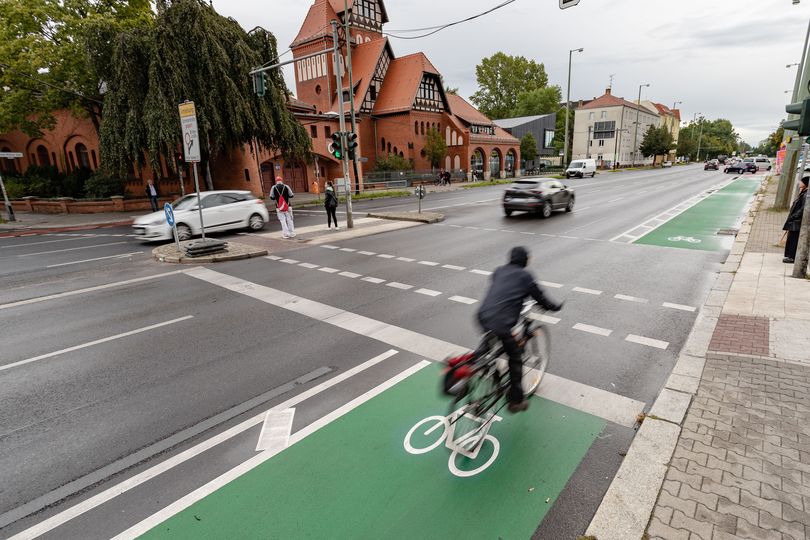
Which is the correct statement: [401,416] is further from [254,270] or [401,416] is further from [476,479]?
[254,270]

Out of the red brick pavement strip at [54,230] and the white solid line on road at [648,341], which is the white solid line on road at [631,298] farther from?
the red brick pavement strip at [54,230]

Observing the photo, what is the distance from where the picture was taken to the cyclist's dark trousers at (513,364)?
367 centimetres

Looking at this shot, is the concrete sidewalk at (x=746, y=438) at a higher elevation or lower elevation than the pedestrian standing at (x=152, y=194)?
lower

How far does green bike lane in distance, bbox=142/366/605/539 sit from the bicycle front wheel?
37cm

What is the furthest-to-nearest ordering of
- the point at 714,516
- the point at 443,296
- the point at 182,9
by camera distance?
the point at 182,9 → the point at 443,296 → the point at 714,516

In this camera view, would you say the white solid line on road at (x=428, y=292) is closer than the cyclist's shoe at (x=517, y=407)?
No

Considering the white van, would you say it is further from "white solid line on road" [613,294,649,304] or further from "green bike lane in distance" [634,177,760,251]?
"white solid line on road" [613,294,649,304]

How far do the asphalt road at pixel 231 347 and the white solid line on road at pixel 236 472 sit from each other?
0.28ft

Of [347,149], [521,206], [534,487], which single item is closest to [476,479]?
[534,487]

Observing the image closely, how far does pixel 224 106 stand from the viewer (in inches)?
844

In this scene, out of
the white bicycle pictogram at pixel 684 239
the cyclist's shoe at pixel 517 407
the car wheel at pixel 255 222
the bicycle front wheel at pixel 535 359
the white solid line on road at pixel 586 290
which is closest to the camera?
the cyclist's shoe at pixel 517 407

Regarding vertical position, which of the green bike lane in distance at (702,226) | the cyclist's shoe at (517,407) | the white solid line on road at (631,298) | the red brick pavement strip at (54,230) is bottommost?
the green bike lane in distance at (702,226)

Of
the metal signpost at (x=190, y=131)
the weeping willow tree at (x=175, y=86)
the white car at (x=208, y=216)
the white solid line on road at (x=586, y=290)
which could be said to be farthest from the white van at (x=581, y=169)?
the metal signpost at (x=190, y=131)

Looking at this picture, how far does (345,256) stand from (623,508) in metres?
9.47
